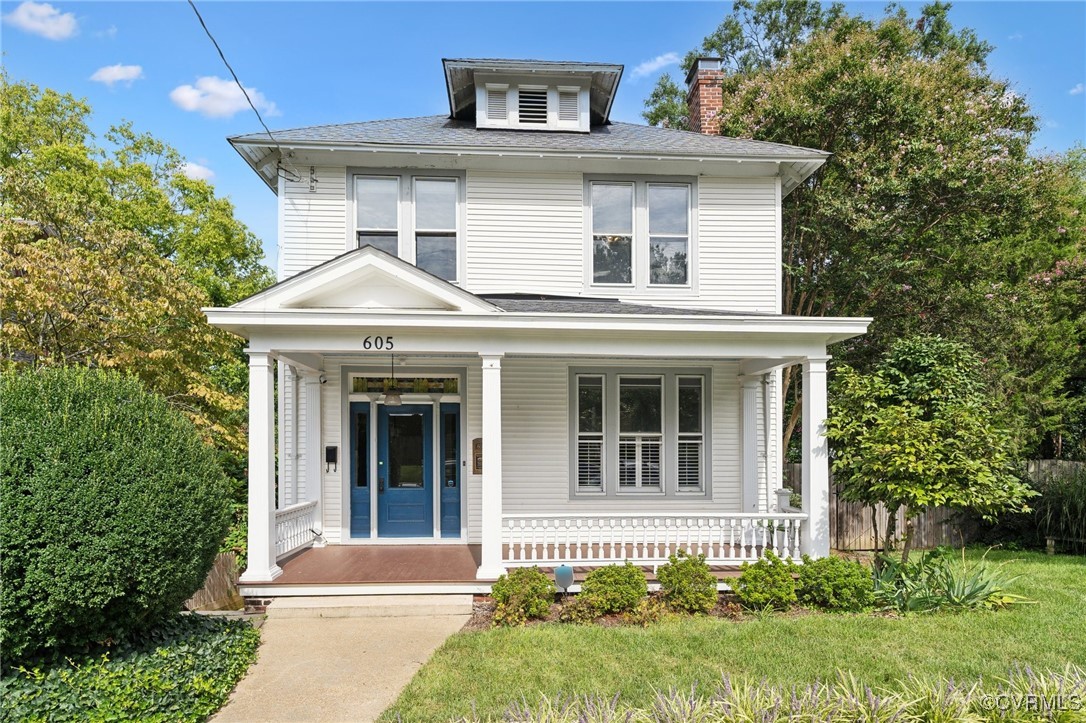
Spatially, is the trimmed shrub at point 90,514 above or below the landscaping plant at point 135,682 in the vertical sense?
above

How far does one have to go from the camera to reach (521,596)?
6820 millimetres

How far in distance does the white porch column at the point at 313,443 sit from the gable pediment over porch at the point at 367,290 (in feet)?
6.45

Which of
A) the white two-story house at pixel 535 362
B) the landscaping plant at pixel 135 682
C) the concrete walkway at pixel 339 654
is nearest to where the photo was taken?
the landscaping plant at pixel 135 682

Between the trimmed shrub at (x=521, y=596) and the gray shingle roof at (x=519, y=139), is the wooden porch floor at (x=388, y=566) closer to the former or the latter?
the trimmed shrub at (x=521, y=596)

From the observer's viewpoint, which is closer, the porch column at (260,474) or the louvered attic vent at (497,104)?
the porch column at (260,474)

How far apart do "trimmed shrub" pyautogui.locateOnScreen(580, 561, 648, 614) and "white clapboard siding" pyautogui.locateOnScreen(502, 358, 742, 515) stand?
2.65 meters

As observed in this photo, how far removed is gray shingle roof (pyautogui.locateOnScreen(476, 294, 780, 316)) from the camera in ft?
26.5

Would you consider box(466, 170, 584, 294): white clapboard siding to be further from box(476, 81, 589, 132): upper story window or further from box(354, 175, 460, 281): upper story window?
box(476, 81, 589, 132): upper story window

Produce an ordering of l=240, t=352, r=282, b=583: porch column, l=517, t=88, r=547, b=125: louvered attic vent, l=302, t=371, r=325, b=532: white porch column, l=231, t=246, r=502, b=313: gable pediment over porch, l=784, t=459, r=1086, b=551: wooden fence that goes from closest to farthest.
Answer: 1. l=240, t=352, r=282, b=583: porch column
2. l=231, t=246, r=502, b=313: gable pediment over porch
3. l=302, t=371, r=325, b=532: white porch column
4. l=517, t=88, r=547, b=125: louvered attic vent
5. l=784, t=459, r=1086, b=551: wooden fence

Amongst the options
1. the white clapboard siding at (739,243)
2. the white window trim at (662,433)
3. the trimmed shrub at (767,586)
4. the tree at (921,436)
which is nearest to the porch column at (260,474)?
the white window trim at (662,433)

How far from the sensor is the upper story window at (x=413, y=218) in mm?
9766

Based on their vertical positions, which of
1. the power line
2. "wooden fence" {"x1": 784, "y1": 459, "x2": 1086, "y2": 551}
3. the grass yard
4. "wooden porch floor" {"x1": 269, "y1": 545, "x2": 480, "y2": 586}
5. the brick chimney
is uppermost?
the brick chimney

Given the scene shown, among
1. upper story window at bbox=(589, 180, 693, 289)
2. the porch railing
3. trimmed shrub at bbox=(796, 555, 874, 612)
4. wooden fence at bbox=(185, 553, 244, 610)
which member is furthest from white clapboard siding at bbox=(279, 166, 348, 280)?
trimmed shrub at bbox=(796, 555, 874, 612)

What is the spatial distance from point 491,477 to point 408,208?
4752 millimetres
